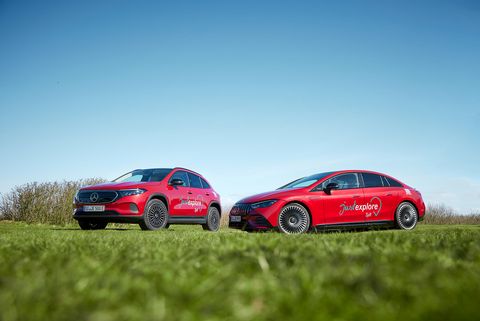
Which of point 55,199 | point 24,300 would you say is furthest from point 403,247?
point 55,199

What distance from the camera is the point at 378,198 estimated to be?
11.2 metres

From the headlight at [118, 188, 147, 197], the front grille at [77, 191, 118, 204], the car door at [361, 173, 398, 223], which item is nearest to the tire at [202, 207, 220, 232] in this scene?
the headlight at [118, 188, 147, 197]

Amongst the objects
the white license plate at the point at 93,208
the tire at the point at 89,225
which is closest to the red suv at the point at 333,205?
the white license plate at the point at 93,208

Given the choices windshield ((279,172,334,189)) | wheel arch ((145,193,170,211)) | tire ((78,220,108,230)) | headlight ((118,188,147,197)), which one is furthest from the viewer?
tire ((78,220,108,230))

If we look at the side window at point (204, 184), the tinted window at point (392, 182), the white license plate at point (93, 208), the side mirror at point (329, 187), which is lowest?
the tinted window at point (392, 182)

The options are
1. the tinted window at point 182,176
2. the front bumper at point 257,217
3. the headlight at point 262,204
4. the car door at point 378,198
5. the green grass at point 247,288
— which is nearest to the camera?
the green grass at point 247,288

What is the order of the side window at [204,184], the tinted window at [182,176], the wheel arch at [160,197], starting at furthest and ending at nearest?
1. the side window at [204,184]
2. the tinted window at [182,176]
3. the wheel arch at [160,197]

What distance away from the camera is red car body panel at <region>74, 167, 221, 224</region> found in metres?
11.2

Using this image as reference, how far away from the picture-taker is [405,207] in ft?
38.2

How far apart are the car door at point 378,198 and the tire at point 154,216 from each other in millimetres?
5291

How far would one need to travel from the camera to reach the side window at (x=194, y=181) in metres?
13.4

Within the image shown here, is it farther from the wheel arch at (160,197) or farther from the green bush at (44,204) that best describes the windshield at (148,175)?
the green bush at (44,204)

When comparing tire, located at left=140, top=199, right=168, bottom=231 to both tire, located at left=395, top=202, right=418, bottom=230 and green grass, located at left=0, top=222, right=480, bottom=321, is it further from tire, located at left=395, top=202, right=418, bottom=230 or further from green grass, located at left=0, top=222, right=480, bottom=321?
green grass, located at left=0, top=222, right=480, bottom=321

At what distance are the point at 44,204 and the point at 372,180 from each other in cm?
1424
